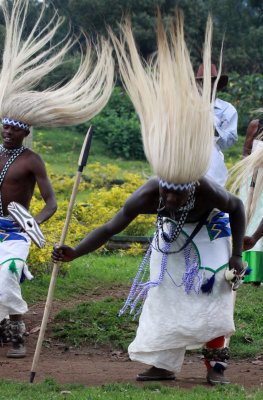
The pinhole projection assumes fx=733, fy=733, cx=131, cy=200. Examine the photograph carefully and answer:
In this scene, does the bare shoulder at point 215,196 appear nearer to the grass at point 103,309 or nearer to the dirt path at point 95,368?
the dirt path at point 95,368

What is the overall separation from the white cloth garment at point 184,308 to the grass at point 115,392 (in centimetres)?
26

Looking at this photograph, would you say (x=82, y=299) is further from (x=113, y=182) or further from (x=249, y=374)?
(x=113, y=182)

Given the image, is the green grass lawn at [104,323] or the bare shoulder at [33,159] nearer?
the green grass lawn at [104,323]

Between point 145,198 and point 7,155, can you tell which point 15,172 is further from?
point 145,198

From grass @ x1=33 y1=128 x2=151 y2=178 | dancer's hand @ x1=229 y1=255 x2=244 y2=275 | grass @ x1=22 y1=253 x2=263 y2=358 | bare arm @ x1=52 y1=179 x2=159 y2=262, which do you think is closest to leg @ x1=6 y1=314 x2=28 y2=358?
grass @ x1=22 y1=253 x2=263 y2=358

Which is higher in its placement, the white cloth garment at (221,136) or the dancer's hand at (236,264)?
the white cloth garment at (221,136)

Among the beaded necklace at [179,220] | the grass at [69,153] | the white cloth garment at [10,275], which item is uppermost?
the grass at [69,153]

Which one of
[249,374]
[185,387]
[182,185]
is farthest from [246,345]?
[182,185]

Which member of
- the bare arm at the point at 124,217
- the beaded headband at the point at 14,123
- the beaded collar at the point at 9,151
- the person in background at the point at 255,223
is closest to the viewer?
the bare arm at the point at 124,217

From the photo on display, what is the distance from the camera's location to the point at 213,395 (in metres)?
4.54

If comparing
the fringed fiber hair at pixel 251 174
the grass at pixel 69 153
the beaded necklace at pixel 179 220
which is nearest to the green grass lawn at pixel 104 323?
the beaded necklace at pixel 179 220

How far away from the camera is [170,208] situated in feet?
15.0

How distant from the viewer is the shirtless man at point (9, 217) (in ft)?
19.2

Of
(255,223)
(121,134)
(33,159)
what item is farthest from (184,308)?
(121,134)
